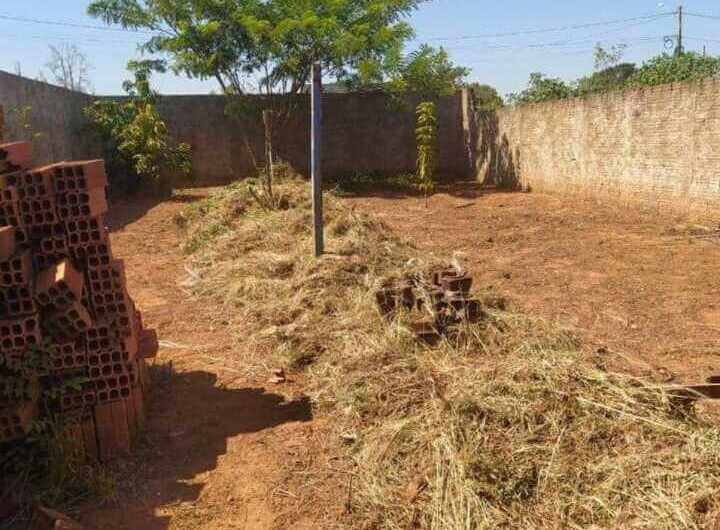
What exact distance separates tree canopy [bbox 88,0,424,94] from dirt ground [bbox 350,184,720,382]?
13.9ft

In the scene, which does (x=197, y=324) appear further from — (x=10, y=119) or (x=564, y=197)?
(x=564, y=197)

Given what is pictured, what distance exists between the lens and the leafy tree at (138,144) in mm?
14070

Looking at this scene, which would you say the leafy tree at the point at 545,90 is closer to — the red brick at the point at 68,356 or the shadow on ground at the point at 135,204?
the shadow on ground at the point at 135,204

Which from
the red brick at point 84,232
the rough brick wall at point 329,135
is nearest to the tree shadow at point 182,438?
the red brick at point 84,232

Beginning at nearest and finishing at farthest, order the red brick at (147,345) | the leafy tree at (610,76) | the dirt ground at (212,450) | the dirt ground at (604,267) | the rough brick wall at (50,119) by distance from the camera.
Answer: the dirt ground at (212,450), the red brick at (147,345), the dirt ground at (604,267), the rough brick wall at (50,119), the leafy tree at (610,76)

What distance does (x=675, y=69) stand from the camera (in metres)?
15.8

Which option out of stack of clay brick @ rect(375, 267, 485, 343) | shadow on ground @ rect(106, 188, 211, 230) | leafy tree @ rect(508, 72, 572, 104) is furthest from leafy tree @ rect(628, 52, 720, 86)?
stack of clay brick @ rect(375, 267, 485, 343)

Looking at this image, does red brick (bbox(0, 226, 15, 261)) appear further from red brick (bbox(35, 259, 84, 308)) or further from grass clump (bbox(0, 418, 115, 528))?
grass clump (bbox(0, 418, 115, 528))

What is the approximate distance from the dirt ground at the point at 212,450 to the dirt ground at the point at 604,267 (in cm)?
220

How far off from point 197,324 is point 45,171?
2620 mm

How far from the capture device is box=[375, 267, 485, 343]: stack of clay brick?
4.18 meters

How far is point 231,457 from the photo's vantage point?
326cm

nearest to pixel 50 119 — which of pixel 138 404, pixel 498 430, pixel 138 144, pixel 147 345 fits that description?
pixel 138 144

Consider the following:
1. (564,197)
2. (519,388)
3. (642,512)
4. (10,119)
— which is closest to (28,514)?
(519,388)
